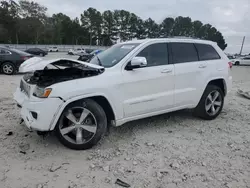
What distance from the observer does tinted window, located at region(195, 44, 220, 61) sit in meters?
4.66

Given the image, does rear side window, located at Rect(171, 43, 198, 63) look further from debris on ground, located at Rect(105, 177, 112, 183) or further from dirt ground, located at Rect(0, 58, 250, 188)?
debris on ground, located at Rect(105, 177, 112, 183)

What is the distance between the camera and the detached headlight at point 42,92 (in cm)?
305

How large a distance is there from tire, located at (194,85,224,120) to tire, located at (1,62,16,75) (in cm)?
931

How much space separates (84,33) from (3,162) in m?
89.1

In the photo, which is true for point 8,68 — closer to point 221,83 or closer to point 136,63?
point 136,63

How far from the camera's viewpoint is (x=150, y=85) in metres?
3.83

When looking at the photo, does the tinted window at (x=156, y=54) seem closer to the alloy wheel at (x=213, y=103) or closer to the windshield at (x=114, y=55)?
the windshield at (x=114, y=55)

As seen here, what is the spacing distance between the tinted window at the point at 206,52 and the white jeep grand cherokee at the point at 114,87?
0.02m

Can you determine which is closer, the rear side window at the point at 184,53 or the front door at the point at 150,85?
the front door at the point at 150,85

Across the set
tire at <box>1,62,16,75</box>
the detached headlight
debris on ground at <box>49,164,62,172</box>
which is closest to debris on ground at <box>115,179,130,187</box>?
debris on ground at <box>49,164,62,172</box>

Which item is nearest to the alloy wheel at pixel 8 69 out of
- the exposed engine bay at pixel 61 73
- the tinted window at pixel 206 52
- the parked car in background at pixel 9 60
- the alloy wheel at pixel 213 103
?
the parked car in background at pixel 9 60

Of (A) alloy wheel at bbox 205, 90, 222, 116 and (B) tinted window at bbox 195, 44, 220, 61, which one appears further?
(A) alloy wheel at bbox 205, 90, 222, 116

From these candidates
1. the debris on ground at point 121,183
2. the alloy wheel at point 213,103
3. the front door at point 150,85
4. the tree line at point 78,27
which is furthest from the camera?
the tree line at point 78,27

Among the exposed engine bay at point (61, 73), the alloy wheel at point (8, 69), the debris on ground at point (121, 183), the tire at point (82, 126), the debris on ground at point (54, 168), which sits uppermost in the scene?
the exposed engine bay at point (61, 73)
